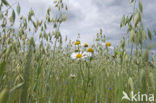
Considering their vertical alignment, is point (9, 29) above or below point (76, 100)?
Result: above

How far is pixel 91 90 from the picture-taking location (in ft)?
5.55

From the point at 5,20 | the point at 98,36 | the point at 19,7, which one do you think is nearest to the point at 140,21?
the point at 19,7

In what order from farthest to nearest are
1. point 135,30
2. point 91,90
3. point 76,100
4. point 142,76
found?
point 91,90 → point 76,100 → point 135,30 → point 142,76

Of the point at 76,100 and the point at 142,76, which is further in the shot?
the point at 76,100

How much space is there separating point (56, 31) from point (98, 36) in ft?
5.89

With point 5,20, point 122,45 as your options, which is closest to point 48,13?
point 5,20

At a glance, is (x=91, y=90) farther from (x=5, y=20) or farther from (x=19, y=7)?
(x=5, y=20)

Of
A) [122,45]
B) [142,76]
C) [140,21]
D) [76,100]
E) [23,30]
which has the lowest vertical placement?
[76,100]

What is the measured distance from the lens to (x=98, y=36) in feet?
11.2

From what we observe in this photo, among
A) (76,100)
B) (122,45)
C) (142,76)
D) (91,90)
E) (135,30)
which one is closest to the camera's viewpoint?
(142,76)

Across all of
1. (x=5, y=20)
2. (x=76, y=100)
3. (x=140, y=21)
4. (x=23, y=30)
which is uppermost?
(x=5, y=20)

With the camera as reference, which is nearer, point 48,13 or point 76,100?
point 76,100

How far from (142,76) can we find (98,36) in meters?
2.57

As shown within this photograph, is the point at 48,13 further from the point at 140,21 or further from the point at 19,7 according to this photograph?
the point at 140,21
